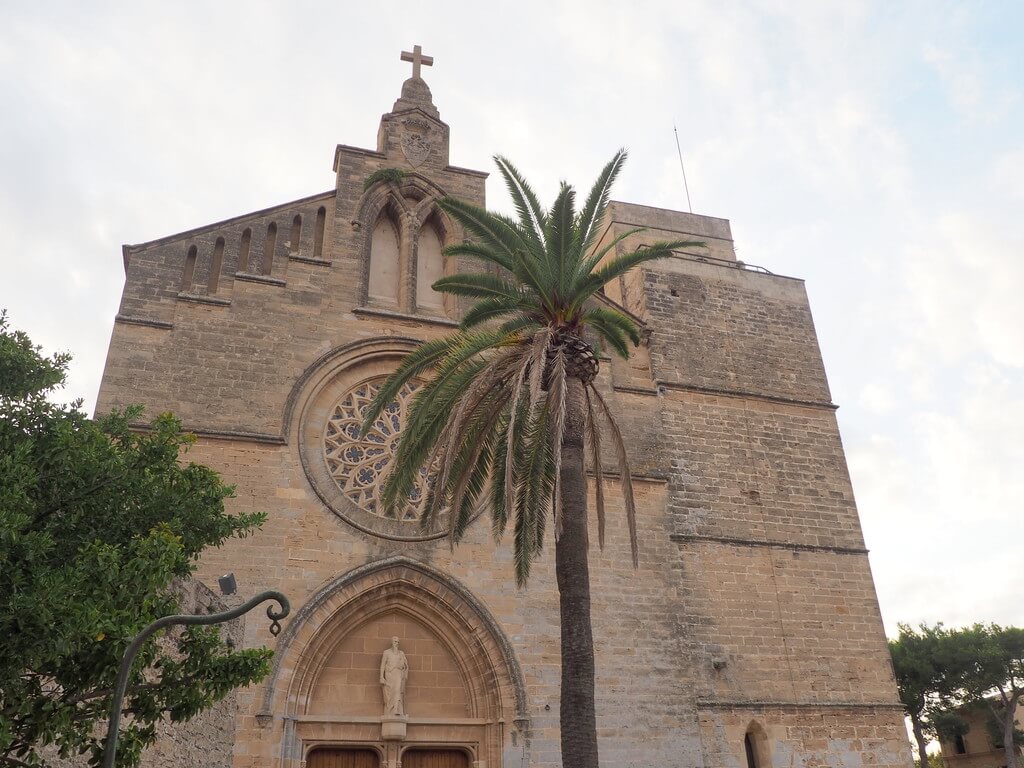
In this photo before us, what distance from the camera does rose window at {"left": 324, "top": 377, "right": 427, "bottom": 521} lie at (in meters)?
12.8

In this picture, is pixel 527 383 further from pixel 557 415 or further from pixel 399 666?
pixel 399 666

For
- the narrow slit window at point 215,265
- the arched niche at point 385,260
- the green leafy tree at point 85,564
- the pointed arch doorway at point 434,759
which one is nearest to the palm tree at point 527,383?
the green leafy tree at point 85,564

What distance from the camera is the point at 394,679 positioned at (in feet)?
38.7

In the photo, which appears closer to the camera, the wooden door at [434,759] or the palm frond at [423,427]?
the palm frond at [423,427]

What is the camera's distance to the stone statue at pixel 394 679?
38.3 feet

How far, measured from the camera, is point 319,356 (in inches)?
525

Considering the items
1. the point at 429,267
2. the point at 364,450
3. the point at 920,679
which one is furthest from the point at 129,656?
the point at 920,679

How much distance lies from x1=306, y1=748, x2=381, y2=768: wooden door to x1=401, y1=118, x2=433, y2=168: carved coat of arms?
989cm

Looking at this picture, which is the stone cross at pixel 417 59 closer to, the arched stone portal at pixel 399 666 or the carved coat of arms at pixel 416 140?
the carved coat of arms at pixel 416 140

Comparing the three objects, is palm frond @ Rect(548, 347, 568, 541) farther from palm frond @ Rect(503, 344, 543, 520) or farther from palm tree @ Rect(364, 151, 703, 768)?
palm frond @ Rect(503, 344, 543, 520)

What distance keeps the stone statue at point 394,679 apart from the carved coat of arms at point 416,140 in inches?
340

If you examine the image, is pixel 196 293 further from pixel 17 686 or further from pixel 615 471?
pixel 17 686

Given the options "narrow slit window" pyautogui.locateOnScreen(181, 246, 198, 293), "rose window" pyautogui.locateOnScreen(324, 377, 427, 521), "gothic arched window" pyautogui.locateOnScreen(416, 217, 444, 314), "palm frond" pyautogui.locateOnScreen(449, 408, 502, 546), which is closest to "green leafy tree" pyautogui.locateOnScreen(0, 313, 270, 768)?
"palm frond" pyautogui.locateOnScreen(449, 408, 502, 546)

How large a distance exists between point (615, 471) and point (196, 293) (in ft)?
23.6
